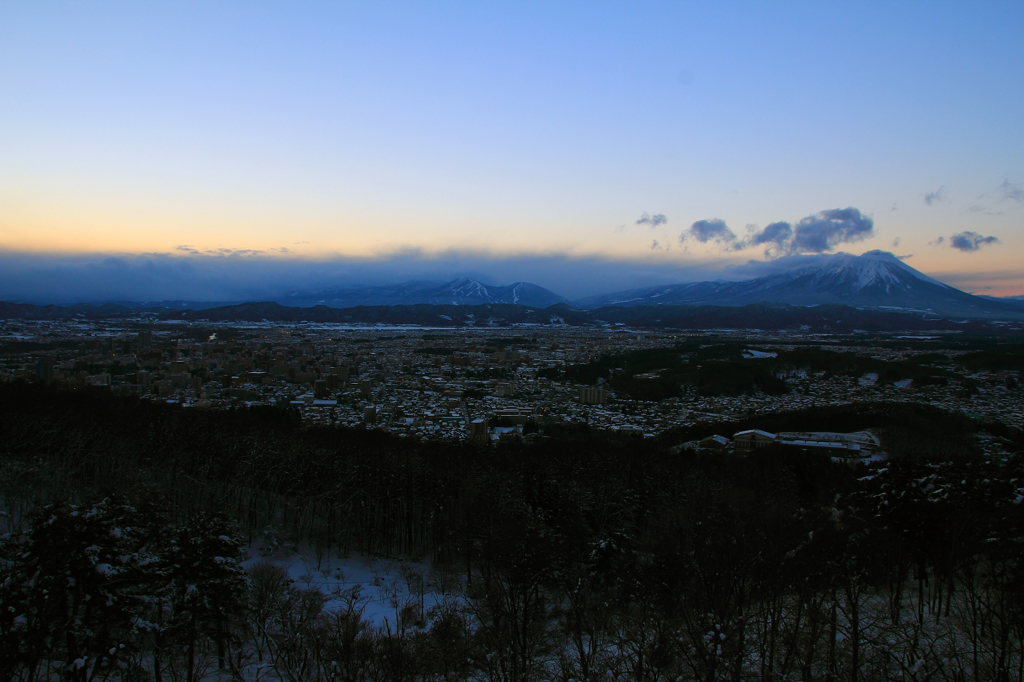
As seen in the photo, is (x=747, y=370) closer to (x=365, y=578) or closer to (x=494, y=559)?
(x=365, y=578)

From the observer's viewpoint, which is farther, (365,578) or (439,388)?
(439,388)

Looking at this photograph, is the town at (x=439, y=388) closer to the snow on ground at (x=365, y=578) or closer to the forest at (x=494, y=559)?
the forest at (x=494, y=559)

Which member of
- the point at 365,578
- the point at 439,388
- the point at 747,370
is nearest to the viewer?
the point at 365,578

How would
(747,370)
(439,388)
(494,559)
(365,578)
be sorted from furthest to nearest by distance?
(747,370) < (439,388) < (365,578) < (494,559)

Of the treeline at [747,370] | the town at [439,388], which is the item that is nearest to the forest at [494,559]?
the town at [439,388]

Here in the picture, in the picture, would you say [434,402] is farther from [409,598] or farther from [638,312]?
[638,312]

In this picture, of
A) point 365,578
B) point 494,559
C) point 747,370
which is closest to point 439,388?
point 747,370

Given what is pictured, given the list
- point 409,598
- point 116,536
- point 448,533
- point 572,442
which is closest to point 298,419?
point 572,442

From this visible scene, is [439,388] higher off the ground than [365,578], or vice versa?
[439,388]

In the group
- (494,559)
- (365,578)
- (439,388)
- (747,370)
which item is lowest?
(365,578)

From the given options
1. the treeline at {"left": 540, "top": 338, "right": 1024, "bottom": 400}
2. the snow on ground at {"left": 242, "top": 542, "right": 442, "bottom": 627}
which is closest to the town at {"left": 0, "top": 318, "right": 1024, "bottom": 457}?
the treeline at {"left": 540, "top": 338, "right": 1024, "bottom": 400}
